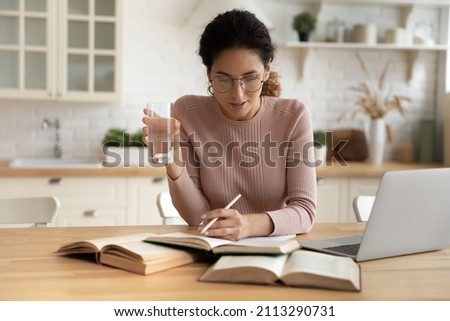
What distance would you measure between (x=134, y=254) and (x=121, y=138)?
2.57 m

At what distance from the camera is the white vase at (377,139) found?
430 cm

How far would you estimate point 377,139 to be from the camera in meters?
4.30

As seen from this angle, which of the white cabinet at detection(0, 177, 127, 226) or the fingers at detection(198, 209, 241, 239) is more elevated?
the fingers at detection(198, 209, 241, 239)

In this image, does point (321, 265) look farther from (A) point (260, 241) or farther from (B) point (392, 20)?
(B) point (392, 20)

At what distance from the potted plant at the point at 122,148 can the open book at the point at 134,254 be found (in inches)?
86.4

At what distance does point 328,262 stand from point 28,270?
71 centimetres

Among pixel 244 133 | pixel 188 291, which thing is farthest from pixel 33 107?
pixel 188 291

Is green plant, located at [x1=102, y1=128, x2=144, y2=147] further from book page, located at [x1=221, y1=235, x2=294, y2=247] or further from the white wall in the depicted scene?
book page, located at [x1=221, y1=235, x2=294, y2=247]

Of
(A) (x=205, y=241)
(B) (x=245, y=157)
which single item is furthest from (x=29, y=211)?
(A) (x=205, y=241)

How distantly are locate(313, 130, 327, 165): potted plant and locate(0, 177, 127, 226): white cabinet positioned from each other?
3.80 feet

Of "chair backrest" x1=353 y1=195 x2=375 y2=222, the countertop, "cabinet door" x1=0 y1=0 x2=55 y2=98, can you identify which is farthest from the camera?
"cabinet door" x1=0 y1=0 x2=55 y2=98

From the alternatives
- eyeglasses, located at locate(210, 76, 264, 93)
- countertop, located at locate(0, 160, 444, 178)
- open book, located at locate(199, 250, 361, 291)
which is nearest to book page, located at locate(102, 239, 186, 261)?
open book, located at locate(199, 250, 361, 291)

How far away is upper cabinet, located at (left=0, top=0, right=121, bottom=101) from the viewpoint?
154 inches

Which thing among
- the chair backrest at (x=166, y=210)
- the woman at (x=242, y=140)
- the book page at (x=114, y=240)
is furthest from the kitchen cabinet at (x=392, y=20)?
the book page at (x=114, y=240)
